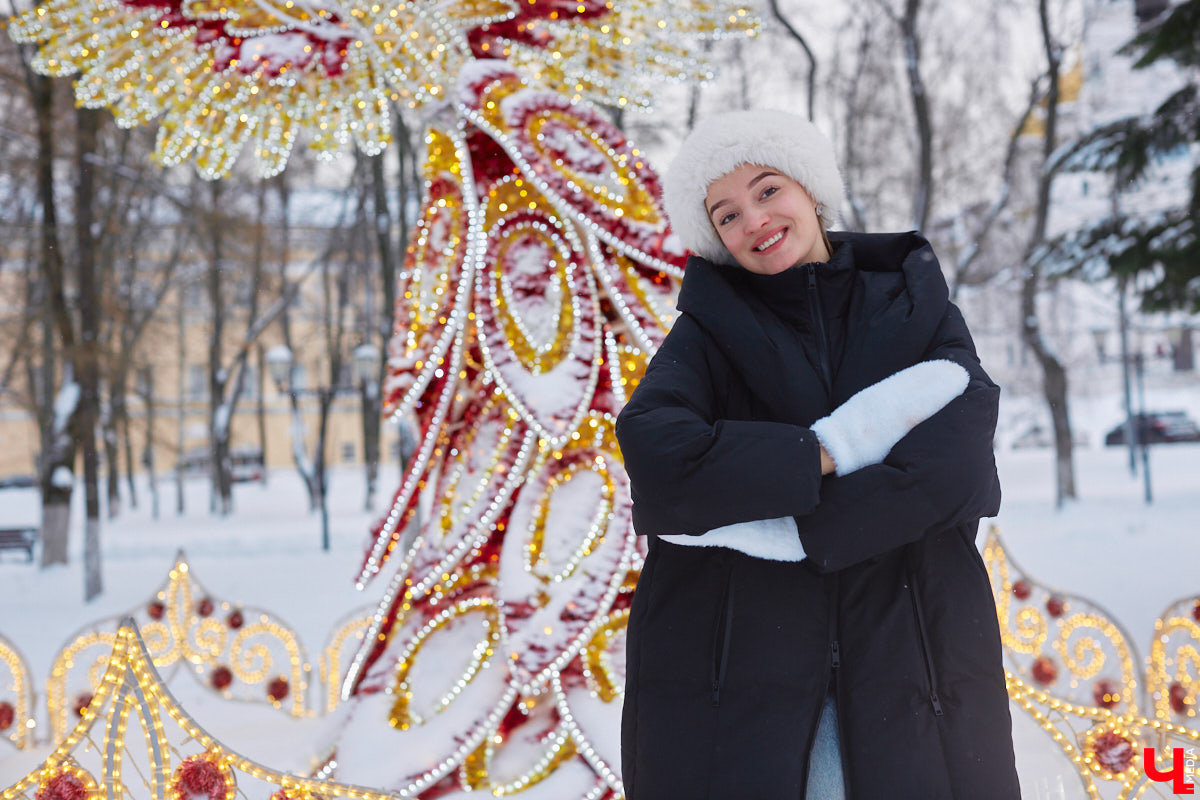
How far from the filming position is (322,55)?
9.91 ft

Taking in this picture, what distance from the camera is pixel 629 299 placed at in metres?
2.82

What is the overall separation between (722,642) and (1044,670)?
3.24 m

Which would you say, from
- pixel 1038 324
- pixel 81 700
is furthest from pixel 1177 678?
pixel 1038 324

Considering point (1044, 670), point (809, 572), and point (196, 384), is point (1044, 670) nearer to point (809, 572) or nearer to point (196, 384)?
point (809, 572)

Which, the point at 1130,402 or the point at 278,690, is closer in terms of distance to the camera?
the point at 278,690

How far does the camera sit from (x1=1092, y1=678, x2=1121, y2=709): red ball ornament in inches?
154

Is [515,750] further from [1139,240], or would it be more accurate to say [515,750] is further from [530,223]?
[1139,240]

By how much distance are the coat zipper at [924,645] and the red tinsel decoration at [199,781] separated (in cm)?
162

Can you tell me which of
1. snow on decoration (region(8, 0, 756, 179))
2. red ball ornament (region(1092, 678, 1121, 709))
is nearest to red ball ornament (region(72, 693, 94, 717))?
snow on decoration (region(8, 0, 756, 179))

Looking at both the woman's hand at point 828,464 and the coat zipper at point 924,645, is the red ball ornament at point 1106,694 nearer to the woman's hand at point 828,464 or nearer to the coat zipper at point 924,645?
the coat zipper at point 924,645

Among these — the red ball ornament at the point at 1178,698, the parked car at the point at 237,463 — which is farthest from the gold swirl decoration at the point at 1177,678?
the parked car at the point at 237,463

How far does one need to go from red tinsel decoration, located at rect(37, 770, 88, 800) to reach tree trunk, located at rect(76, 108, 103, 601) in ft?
32.5

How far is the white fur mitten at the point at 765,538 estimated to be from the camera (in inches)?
53.7

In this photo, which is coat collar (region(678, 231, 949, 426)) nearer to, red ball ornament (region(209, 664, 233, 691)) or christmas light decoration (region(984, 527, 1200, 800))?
christmas light decoration (region(984, 527, 1200, 800))
